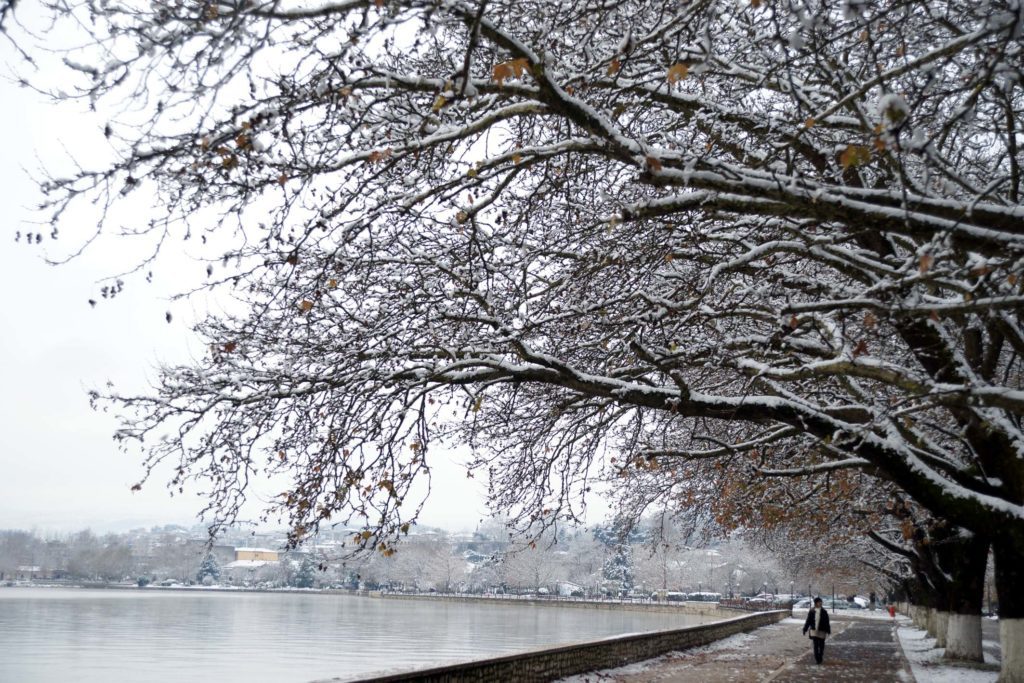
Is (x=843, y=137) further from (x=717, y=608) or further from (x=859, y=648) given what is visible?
(x=717, y=608)

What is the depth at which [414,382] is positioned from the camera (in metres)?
10.4

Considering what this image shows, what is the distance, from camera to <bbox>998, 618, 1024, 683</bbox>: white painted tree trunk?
1327cm

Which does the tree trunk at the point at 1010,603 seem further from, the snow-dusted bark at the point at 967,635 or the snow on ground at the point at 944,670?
the snow-dusted bark at the point at 967,635

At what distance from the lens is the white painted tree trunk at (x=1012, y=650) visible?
13.3 m

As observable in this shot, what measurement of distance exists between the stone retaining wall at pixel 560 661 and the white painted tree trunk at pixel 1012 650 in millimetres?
7140

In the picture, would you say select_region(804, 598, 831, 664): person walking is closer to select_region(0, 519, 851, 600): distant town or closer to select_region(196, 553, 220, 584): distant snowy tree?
select_region(0, 519, 851, 600): distant town

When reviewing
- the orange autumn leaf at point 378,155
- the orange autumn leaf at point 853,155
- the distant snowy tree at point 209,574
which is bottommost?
the distant snowy tree at point 209,574

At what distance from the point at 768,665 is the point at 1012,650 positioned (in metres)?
9.21

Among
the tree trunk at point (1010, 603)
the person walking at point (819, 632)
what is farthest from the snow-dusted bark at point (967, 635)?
the tree trunk at point (1010, 603)

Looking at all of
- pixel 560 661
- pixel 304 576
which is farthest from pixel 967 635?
pixel 304 576

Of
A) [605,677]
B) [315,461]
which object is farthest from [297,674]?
[315,461]

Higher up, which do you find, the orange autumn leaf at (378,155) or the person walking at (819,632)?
the orange autumn leaf at (378,155)

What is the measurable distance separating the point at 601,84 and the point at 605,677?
1305 cm

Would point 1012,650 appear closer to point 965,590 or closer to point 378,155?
point 965,590
